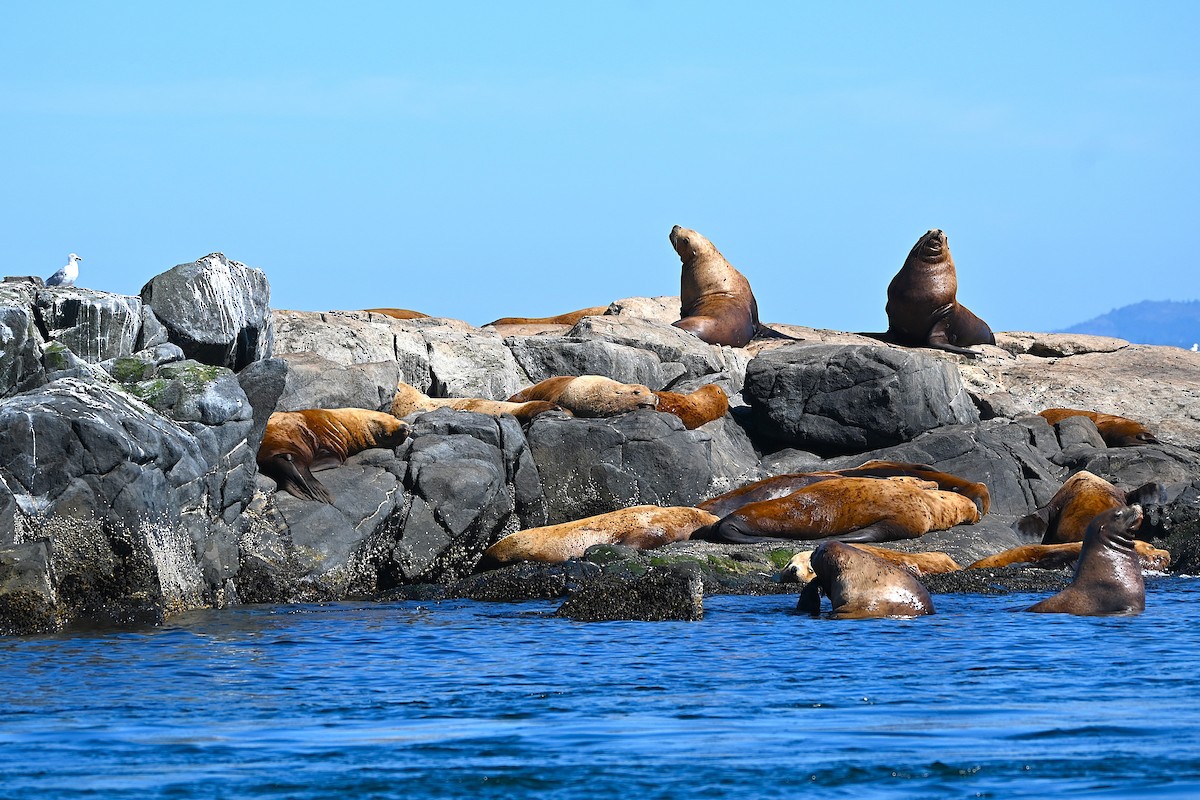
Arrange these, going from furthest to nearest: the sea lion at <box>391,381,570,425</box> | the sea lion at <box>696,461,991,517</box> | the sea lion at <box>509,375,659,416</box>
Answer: the sea lion at <box>509,375,659,416</box> < the sea lion at <box>391,381,570,425</box> < the sea lion at <box>696,461,991,517</box>

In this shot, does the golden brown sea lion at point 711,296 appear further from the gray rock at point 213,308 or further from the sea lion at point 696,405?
the gray rock at point 213,308

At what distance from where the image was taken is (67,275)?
48.9ft

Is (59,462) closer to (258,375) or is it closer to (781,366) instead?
(258,375)

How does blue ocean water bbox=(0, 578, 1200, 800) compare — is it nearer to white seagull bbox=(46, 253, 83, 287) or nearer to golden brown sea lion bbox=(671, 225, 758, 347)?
white seagull bbox=(46, 253, 83, 287)

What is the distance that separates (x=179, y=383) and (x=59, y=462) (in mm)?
1638

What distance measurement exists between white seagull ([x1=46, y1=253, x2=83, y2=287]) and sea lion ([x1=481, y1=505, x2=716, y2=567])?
4.98 metres

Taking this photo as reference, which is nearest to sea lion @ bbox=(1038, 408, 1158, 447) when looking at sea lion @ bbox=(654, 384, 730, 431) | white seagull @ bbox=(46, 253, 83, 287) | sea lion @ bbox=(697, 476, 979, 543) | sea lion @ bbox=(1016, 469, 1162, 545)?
sea lion @ bbox=(1016, 469, 1162, 545)

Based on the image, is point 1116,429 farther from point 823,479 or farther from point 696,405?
point 823,479

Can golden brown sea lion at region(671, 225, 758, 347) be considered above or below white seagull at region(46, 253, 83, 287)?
above

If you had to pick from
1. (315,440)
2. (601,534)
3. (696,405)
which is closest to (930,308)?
(696,405)

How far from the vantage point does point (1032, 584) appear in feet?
44.6

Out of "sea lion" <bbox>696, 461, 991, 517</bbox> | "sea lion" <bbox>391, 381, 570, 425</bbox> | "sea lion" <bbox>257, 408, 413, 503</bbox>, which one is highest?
"sea lion" <bbox>391, 381, 570, 425</bbox>

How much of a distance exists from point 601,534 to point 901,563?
3109 millimetres

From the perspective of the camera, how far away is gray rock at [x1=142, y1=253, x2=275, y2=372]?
14.9 metres
